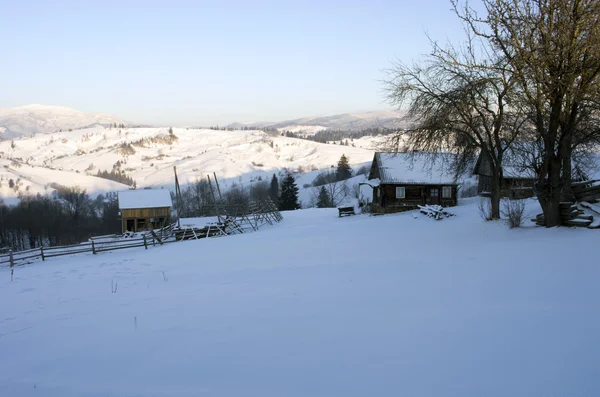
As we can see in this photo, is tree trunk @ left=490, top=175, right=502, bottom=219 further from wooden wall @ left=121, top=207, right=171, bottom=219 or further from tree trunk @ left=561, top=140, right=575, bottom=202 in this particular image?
wooden wall @ left=121, top=207, right=171, bottom=219

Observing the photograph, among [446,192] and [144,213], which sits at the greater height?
[446,192]

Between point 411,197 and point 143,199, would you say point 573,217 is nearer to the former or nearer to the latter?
point 411,197

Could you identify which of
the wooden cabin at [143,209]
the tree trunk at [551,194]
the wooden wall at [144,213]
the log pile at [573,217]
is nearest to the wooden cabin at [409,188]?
the tree trunk at [551,194]

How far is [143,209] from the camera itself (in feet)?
158

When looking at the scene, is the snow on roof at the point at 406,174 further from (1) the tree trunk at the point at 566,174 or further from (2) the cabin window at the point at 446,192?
(1) the tree trunk at the point at 566,174

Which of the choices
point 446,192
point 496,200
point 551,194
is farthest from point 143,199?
point 551,194

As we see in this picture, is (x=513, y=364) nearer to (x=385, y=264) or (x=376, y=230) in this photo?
(x=385, y=264)

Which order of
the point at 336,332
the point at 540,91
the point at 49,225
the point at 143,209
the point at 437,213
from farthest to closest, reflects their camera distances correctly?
the point at 49,225 → the point at 143,209 → the point at 437,213 → the point at 540,91 → the point at 336,332

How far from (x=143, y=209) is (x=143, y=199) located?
1.45m

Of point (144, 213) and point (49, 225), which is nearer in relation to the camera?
point (144, 213)

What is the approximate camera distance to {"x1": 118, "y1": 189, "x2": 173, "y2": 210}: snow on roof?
4794cm

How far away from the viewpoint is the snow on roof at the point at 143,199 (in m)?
47.9

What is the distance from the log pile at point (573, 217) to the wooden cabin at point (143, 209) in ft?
144

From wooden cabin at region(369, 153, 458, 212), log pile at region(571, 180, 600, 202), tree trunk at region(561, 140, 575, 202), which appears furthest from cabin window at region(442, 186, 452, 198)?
tree trunk at region(561, 140, 575, 202)
